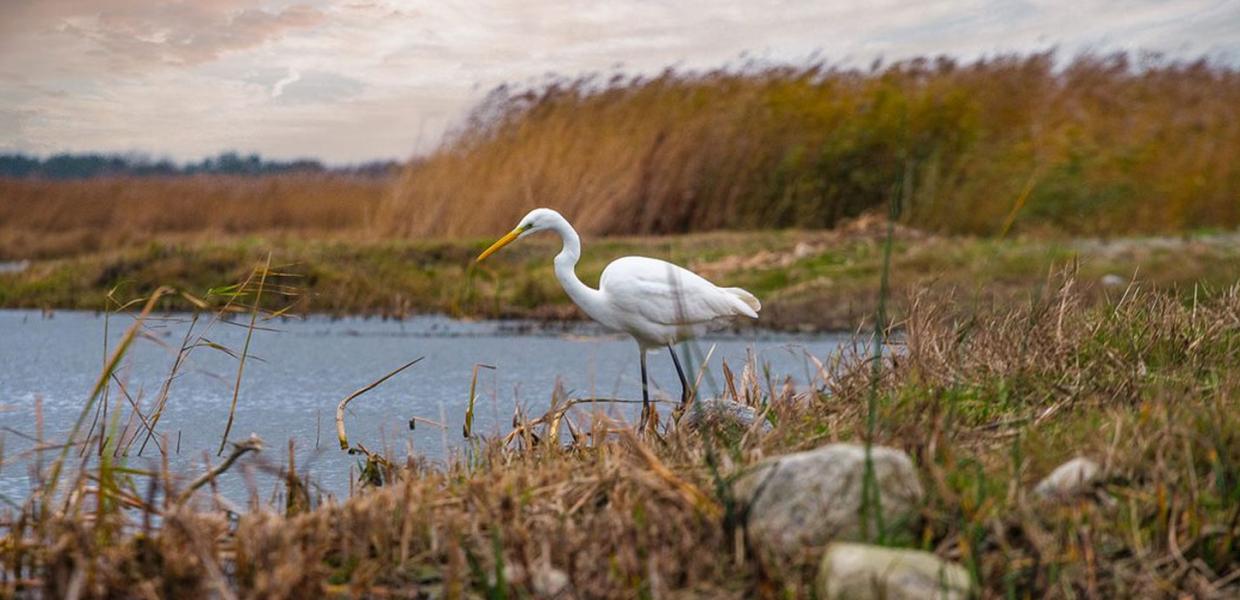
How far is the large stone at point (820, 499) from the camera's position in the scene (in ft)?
8.87

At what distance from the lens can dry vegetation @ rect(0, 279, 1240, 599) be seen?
8.62 feet

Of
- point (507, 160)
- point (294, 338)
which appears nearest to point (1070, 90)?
point (507, 160)

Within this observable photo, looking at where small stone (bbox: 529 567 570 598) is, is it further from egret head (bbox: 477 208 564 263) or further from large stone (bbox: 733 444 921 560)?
egret head (bbox: 477 208 564 263)

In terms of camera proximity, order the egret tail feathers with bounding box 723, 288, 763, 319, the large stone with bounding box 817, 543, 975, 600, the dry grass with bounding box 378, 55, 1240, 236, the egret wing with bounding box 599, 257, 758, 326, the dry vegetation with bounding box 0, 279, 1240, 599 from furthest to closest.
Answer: the dry grass with bounding box 378, 55, 1240, 236 < the egret tail feathers with bounding box 723, 288, 763, 319 < the egret wing with bounding box 599, 257, 758, 326 < the dry vegetation with bounding box 0, 279, 1240, 599 < the large stone with bounding box 817, 543, 975, 600

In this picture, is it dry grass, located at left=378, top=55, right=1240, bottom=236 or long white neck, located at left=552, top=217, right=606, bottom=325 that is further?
dry grass, located at left=378, top=55, right=1240, bottom=236

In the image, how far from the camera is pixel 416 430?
17.8 feet

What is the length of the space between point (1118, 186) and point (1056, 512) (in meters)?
11.0

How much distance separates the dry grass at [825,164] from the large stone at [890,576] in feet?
33.1

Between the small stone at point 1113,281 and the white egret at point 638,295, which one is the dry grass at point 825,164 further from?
the white egret at point 638,295

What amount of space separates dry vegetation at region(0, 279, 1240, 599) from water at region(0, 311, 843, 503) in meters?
0.31

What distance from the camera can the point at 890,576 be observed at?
2.44 metres

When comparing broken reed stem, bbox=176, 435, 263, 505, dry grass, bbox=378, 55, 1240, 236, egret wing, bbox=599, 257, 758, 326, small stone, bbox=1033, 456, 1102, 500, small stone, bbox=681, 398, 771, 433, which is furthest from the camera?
dry grass, bbox=378, 55, 1240, 236

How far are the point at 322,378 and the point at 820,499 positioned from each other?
4.84 m

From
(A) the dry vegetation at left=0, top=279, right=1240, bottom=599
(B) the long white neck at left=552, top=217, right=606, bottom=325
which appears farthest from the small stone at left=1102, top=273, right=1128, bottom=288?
(A) the dry vegetation at left=0, top=279, right=1240, bottom=599
